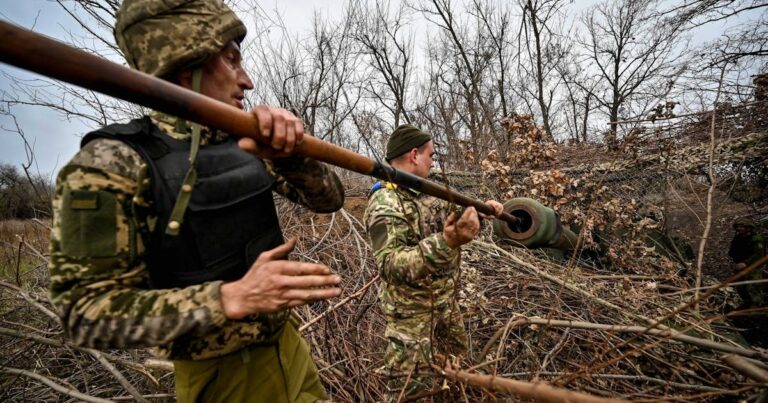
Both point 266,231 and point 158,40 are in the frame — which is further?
A: point 266,231

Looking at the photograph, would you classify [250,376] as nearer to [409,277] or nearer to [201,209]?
[201,209]

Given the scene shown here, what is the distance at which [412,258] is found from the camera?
7.07 ft

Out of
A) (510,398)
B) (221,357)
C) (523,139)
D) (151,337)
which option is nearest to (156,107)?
(151,337)

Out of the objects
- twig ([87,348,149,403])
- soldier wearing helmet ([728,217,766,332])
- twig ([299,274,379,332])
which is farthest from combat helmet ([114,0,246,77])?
soldier wearing helmet ([728,217,766,332])

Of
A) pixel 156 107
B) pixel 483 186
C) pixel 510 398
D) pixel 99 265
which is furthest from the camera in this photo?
pixel 483 186

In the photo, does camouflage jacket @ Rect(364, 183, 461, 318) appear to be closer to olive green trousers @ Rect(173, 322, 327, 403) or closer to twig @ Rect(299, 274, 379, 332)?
twig @ Rect(299, 274, 379, 332)

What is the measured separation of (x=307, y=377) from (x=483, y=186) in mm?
6048

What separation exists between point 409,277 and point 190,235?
1.36 m

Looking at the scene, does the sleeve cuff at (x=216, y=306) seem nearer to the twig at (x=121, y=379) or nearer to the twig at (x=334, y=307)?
the twig at (x=334, y=307)

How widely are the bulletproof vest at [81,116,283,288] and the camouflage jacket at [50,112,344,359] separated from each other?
4 cm

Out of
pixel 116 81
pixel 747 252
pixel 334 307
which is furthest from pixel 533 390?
pixel 747 252

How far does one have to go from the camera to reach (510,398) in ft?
4.66

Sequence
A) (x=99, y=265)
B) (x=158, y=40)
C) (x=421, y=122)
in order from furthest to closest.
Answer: (x=421, y=122)
(x=158, y=40)
(x=99, y=265)

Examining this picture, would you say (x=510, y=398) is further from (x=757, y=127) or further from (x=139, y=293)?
(x=757, y=127)
